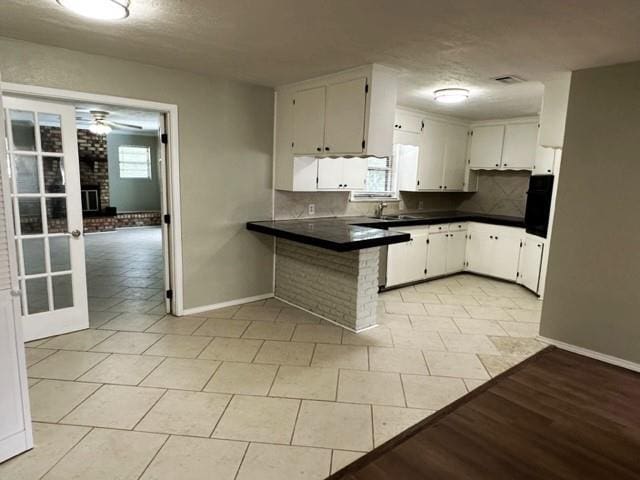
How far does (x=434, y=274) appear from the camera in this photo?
5.40 m

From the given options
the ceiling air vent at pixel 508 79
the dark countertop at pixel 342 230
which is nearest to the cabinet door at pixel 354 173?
the dark countertop at pixel 342 230

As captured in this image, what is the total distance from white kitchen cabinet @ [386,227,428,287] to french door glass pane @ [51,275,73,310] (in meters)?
3.33

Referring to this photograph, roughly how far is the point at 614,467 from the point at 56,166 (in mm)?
4278

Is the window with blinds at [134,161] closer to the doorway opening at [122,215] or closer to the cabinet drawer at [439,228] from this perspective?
the doorway opening at [122,215]

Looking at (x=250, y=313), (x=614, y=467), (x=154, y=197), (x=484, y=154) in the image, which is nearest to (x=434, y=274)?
(x=484, y=154)

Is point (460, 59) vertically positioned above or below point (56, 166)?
above

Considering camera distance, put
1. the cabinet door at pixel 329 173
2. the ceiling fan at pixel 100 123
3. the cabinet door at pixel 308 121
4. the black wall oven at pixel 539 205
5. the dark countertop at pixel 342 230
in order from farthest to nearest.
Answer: the ceiling fan at pixel 100 123 → the black wall oven at pixel 539 205 → the cabinet door at pixel 329 173 → the cabinet door at pixel 308 121 → the dark countertop at pixel 342 230

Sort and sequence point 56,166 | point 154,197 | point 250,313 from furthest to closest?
point 154,197
point 250,313
point 56,166

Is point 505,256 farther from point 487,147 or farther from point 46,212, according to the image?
point 46,212

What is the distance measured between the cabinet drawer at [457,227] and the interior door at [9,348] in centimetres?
493

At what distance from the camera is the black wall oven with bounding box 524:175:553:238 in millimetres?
4535

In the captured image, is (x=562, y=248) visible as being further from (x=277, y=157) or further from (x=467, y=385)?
(x=277, y=157)

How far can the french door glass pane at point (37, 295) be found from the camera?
320 centimetres

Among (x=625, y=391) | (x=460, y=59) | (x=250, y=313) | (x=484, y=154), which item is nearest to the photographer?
(x=625, y=391)
